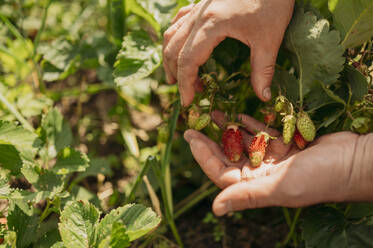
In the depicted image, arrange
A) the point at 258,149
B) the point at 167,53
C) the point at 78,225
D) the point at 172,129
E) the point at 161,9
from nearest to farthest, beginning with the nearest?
1. the point at 78,225
2. the point at 258,149
3. the point at 167,53
4. the point at 172,129
5. the point at 161,9

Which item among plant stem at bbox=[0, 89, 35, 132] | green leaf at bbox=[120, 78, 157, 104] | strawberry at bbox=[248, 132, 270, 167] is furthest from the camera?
green leaf at bbox=[120, 78, 157, 104]

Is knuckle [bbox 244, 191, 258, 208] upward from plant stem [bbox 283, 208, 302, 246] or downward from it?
upward

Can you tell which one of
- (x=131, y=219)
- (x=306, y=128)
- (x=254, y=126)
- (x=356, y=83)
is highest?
(x=356, y=83)

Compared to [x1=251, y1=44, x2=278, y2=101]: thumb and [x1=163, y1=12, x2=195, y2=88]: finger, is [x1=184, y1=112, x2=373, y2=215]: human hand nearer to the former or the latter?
[x1=251, y1=44, x2=278, y2=101]: thumb

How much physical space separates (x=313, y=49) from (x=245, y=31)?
231 millimetres

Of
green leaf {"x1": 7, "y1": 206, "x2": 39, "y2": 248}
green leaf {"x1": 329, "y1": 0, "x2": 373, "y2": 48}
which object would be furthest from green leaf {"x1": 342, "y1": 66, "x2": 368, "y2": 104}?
green leaf {"x1": 7, "y1": 206, "x2": 39, "y2": 248}

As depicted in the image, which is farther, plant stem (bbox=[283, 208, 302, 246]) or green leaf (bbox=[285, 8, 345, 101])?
plant stem (bbox=[283, 208, 302, 246])

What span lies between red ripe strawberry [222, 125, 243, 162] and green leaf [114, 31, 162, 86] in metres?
0.39

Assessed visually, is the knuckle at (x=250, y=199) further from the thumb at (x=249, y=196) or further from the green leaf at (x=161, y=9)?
the green leaf at (x=161, y=9)

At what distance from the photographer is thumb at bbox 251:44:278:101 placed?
1.12 m

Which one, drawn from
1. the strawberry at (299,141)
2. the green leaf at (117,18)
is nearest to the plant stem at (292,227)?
the strawberry at (299,141)

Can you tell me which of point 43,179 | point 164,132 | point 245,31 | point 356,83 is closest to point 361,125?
point 356,83

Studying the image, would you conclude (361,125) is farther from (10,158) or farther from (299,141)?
(10,158)

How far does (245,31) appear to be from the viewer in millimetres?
1122
